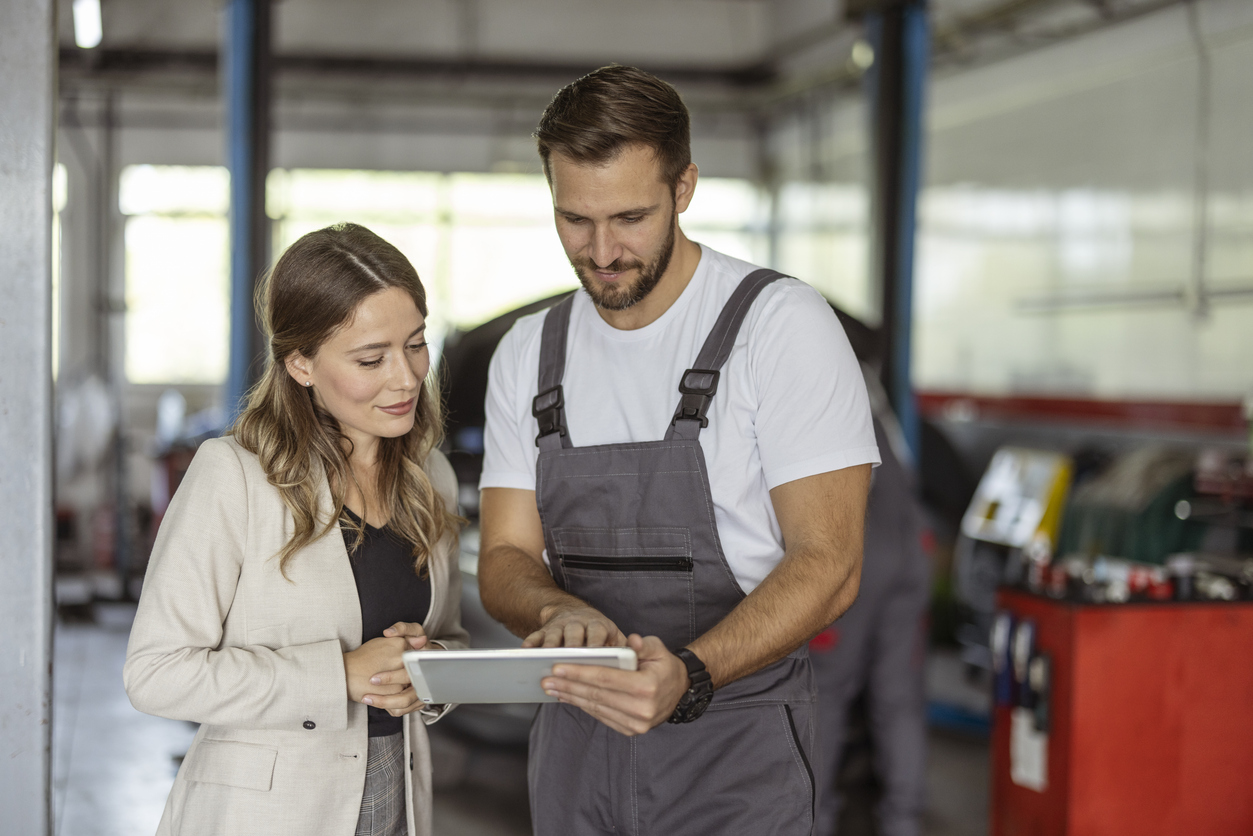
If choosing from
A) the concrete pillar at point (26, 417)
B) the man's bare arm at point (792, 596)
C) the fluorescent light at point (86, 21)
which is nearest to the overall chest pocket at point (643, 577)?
the man's bare arm at point (792, 596)

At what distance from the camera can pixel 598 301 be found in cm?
161

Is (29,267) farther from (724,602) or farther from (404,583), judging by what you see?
(724,602)

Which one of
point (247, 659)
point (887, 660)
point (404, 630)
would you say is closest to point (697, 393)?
point (404, 630)

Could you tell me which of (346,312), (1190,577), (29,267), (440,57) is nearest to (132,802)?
(29,267)

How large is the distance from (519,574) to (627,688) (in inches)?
17.2

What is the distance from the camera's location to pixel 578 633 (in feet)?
4.66

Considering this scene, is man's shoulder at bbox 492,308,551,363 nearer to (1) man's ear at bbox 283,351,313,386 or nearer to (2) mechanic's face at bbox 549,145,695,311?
(2) mechanic's face at bbox 549,145,695,311

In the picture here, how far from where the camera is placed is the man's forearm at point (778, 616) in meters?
1.44

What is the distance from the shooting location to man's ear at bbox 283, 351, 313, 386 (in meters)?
1.54

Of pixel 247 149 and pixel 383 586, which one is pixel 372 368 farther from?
pixel 247 149

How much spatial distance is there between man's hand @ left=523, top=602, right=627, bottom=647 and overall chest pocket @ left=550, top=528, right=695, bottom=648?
14cm

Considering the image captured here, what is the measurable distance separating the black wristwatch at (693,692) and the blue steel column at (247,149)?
394 cm

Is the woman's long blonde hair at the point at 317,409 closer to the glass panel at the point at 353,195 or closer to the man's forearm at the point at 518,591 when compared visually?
the man's forearm at the point at 518,591

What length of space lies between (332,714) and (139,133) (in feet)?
30.4
